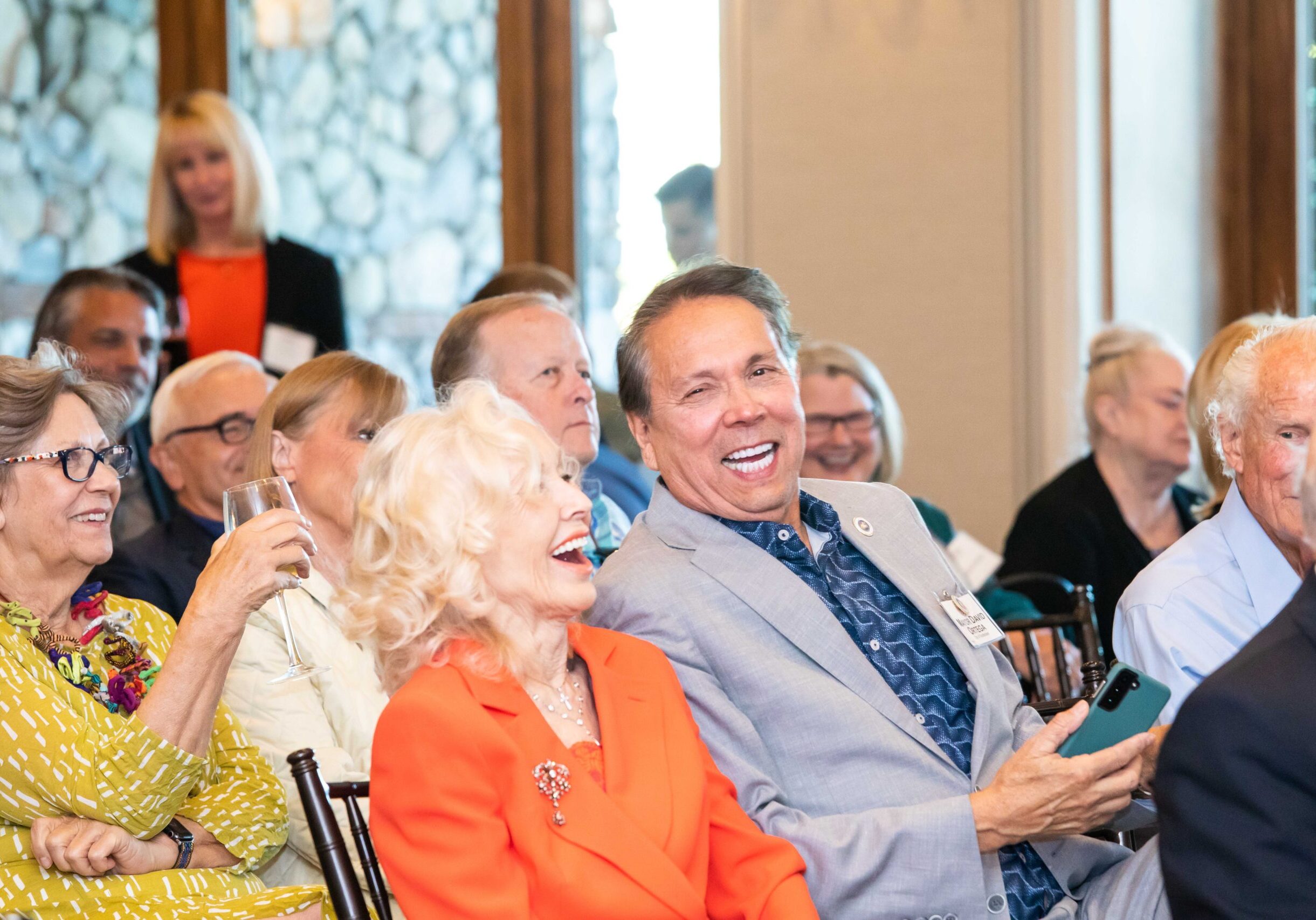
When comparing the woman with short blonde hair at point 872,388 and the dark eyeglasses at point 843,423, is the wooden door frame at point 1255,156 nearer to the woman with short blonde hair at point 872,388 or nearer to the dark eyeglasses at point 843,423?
the woman with short blonde hair at point 872,388

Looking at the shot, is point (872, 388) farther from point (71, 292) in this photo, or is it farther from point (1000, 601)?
point (71, 292)

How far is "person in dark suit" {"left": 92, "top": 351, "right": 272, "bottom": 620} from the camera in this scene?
3.39 m

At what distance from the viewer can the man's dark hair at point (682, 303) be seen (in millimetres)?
2393

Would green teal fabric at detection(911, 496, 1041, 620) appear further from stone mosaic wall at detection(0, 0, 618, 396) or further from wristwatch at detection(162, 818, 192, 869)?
stone mosaic wall at detection(0, 0, 618, 396)

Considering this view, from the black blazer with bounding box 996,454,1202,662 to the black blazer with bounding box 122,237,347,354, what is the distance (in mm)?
2306

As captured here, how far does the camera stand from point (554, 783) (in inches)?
71.3

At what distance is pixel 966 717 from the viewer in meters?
2.24

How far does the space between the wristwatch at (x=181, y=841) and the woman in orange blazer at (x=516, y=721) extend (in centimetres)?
51

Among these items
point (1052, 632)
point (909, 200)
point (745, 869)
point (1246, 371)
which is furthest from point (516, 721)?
point (909, 200)

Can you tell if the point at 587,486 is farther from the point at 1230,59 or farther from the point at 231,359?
the point at 1230,59

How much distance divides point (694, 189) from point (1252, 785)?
4565mm

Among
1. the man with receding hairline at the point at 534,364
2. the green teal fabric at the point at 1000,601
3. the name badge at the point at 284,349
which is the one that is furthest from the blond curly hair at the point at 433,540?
the name badge at the point at 284,349

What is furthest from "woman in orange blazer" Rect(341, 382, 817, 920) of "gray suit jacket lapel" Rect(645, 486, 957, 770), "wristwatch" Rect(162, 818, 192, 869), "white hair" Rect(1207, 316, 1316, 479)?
"white hair" Rect(1207, 316, 1316, 479)

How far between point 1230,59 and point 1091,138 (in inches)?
33.9
